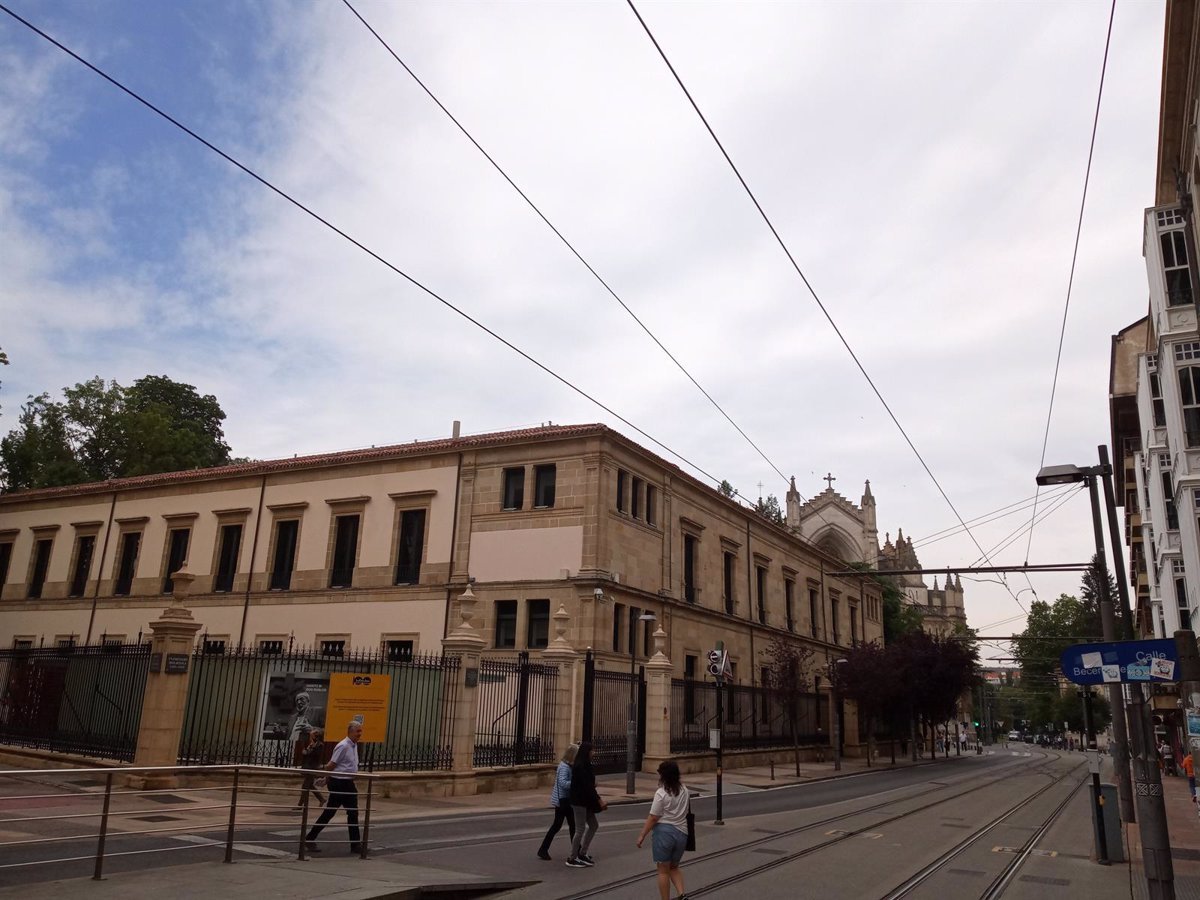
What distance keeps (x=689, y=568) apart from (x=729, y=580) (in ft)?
14.5

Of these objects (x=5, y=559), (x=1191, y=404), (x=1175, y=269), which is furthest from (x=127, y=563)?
(x=1175, y=269)

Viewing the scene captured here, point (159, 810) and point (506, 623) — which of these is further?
point (506, 623)

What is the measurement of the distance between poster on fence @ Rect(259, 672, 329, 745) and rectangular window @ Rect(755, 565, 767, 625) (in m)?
27.3

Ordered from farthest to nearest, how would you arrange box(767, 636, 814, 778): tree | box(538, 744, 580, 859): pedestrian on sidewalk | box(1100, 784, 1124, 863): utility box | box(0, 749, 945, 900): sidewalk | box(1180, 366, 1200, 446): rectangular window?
Answer: box(767, 636, 814, 778): tree → box(1180, 366, 1200, 446): rectangular window → box(1100, 784, 1124, 863): utility box → box(538, 744, 580, 859): pedestrian on sidewalk → box(0, 749, 945, 900): sidewalk

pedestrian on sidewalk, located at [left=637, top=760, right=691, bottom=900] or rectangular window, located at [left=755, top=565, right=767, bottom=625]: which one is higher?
rectangular window, located at [left=755, top=565, right=767, bottom=625]

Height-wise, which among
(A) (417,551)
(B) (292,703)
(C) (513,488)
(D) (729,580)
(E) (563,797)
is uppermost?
(C) (513,488)

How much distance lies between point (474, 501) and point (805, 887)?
2280cm

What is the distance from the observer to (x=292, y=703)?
1822 cm

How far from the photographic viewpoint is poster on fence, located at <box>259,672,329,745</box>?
18047 mm

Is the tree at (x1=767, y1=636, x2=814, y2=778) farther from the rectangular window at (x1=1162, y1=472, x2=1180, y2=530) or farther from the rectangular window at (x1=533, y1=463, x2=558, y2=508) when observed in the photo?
the rectangular window at (x1=1162, y1=472, x2=1180, y2=530)

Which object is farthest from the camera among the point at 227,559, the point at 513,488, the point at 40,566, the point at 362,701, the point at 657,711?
the point at 40,566

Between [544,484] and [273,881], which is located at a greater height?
[544,484]

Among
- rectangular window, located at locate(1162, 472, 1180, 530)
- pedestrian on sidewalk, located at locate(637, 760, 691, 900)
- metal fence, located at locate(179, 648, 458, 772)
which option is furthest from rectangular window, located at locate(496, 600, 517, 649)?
pedestrian on sidewalk, located at locate(637, 760, 691, 900)

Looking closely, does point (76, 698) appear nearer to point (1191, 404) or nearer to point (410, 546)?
point (410, 546)
